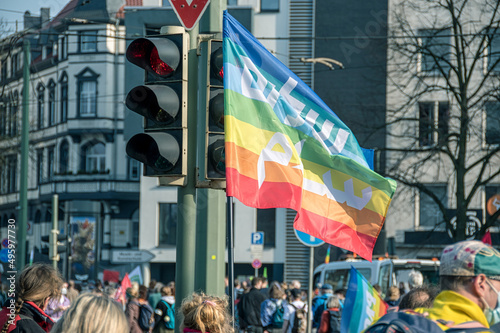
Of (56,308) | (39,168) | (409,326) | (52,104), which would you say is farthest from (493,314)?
(52,104)

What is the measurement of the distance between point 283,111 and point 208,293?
1.62 metres

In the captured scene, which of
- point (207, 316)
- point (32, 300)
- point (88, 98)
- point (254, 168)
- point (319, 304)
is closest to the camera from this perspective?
point (32, 300)

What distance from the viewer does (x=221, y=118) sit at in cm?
648

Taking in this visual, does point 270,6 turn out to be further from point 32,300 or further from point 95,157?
point 32,300

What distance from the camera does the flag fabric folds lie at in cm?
855

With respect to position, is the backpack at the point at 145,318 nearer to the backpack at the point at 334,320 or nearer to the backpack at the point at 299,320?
the backpack at the point at 334,320

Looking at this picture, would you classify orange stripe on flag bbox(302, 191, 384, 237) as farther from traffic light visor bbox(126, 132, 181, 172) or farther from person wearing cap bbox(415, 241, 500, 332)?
person wearing cap bbox(415, 241, 500, 332)

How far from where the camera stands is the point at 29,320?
16.6 ft

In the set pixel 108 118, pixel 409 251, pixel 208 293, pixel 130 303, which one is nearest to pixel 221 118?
pixel 208 293

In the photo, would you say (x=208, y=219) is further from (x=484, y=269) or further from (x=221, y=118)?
(x=484, y=269)

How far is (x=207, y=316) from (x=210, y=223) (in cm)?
144

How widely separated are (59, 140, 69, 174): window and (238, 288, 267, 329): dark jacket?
37899 millimetres

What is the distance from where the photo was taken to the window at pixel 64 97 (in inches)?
2146

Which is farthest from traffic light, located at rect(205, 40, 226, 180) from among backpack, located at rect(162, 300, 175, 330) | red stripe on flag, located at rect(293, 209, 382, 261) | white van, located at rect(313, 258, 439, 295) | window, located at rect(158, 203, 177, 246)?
window, located at rect(158, 203, 177, 246)
